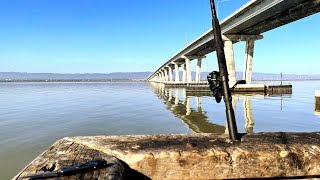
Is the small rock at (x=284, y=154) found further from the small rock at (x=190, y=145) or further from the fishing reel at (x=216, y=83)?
the fishing reel at (x=216, y=83)

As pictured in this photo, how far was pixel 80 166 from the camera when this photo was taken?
7.36 feet

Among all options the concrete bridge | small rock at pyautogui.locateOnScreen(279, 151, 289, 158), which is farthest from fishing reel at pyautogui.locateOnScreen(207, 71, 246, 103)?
the concrete bridge

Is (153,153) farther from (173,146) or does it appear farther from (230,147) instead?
(230,147)

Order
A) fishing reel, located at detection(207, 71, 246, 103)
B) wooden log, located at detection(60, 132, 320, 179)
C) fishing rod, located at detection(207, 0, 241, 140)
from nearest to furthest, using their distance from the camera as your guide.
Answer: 1. wooden log, located at detection(60, 132, 320, 179)
2. fishing rod, located at detection(207, 0, 241, 140)
3. fishing reel, located at detection(207, 71, 246, 103)

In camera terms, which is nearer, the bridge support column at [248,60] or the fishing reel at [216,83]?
the fishing reel at [216,83]

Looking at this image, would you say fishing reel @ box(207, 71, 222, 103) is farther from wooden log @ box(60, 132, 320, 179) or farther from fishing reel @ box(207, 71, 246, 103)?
wooden log @ box(60, 132, 320, 179)

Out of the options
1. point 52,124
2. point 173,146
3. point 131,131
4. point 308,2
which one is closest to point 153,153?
point 173,146

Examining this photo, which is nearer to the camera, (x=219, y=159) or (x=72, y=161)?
(x=72, y=161)

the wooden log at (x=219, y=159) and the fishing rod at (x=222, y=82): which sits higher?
the fishing rod at (x=222, y=82)

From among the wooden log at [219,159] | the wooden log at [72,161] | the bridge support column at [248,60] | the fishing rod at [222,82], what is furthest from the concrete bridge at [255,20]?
the wooden log at [72,161]

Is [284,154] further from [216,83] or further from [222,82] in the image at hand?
[216,83]

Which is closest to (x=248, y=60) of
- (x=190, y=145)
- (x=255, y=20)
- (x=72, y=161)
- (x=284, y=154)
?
(x=255, y=20)

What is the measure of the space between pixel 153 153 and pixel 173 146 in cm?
29

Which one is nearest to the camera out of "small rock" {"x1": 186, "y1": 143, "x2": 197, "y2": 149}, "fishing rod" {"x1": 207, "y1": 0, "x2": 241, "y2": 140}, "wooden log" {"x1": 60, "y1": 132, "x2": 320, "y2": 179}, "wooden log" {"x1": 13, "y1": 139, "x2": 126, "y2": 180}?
"wooden log" {"x1": 13, "y1": 139, "x2": 126, "y2": 180}
